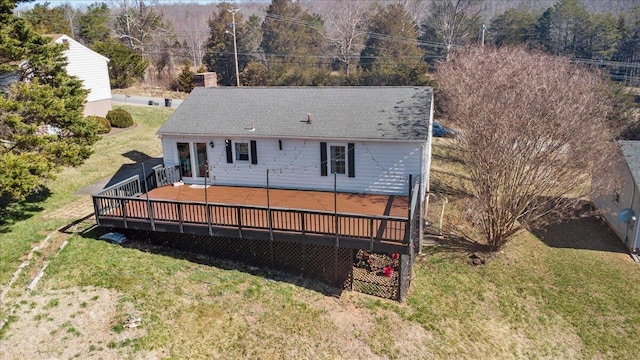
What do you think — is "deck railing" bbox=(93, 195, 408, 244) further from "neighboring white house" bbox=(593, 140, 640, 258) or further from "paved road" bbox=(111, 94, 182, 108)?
"paved road" bbox=(111, 94, 182, 108)

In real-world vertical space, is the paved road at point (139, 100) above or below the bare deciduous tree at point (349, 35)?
below

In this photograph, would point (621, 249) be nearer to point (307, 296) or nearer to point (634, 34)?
point (307, 296)

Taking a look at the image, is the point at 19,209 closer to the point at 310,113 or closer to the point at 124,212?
the point at 124,212

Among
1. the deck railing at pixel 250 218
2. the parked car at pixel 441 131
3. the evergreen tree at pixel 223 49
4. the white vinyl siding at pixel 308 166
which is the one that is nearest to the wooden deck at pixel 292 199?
the white vinyl siding at pixel 308 166

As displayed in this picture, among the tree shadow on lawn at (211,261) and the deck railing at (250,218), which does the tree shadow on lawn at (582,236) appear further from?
the tree shadow on lawn at (211,261)

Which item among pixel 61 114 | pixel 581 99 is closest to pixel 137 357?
pixel 61 114

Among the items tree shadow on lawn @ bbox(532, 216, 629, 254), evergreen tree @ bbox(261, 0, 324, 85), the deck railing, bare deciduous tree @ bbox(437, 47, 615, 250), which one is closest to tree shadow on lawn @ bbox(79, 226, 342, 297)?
the deck railing
